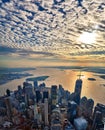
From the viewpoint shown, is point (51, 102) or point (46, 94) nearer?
point (51, 102)

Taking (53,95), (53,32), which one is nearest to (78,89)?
(53,95)

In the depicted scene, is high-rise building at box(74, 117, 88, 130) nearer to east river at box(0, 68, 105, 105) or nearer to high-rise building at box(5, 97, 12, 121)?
east river at box(0, 68, 105, 105)

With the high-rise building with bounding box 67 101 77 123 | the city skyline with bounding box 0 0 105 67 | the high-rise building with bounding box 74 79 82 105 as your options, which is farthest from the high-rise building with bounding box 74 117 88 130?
the city skyline with bounding box 0 0 105 67

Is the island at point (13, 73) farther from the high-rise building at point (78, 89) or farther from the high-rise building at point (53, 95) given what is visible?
the high-rise building at point (78, 89)

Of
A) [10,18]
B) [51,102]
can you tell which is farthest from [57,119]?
[10,18]

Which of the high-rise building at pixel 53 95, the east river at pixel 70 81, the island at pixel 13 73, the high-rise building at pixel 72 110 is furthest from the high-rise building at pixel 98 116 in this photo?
the island at pixel 13 73

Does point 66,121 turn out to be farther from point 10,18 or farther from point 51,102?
point 10,18
